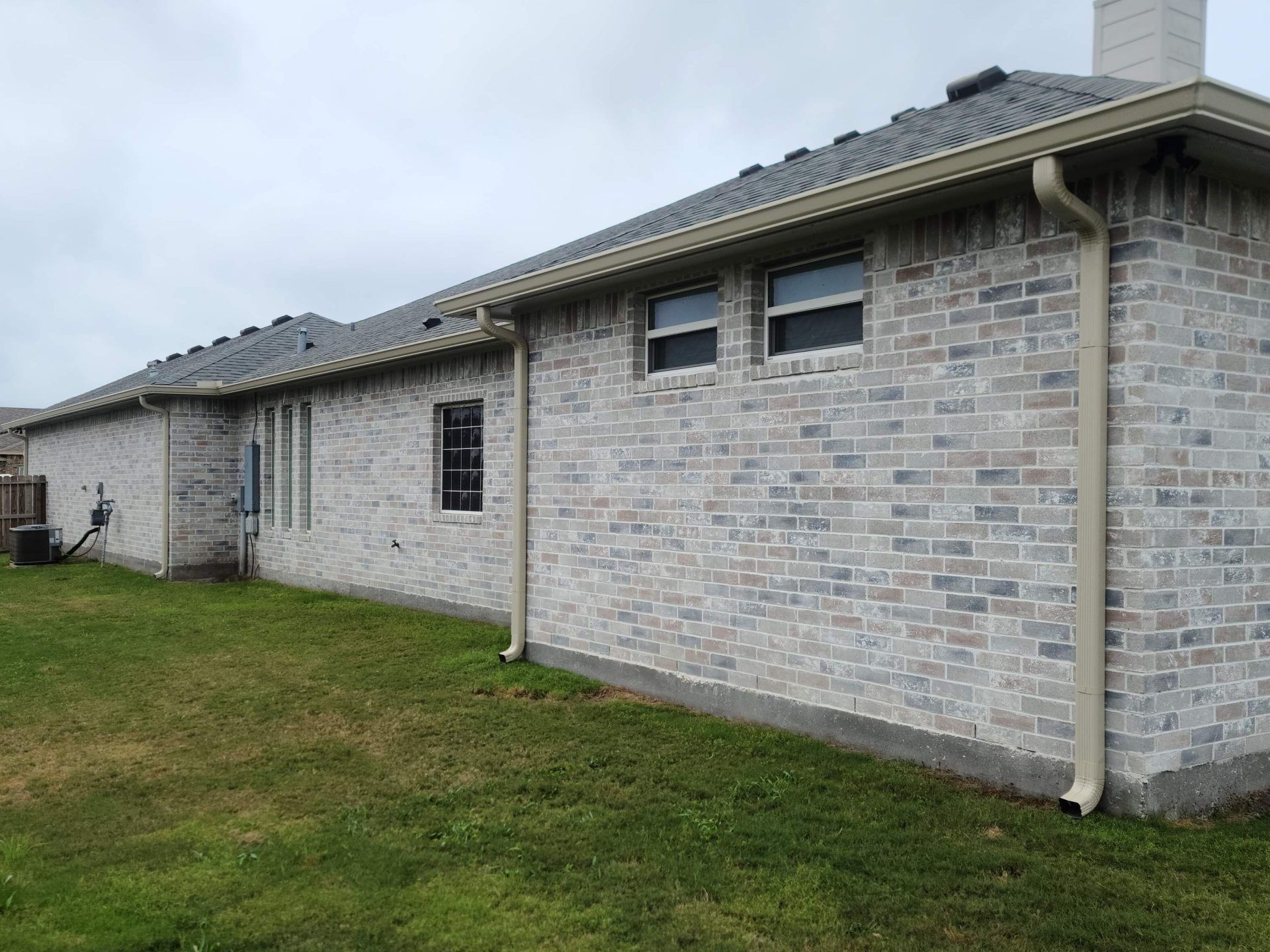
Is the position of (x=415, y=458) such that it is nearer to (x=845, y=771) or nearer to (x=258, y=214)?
(x=845, y=771)

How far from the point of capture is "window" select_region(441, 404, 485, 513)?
10898 millimetres

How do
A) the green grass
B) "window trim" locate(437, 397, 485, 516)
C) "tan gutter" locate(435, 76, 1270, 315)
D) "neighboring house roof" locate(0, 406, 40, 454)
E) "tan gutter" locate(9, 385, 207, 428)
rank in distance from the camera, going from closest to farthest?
the green grass → "tan gutter" locate(435, 76, 1270, 315) → "window trim" locate(437, 397, 485, 516) → "tan gutter" locate(9, 385, 207, 428) → "neighboring house roof" locate(0, 406, 40, 454)

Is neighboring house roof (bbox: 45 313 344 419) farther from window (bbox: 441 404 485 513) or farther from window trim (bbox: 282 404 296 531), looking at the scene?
window (bbox: 441 404 485 513)

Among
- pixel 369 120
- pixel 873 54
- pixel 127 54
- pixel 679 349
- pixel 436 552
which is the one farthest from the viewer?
pixel 369 120

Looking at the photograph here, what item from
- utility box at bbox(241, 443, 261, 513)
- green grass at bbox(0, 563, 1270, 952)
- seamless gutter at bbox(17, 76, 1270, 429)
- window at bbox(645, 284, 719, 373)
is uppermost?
seamless gutter at bbox(17, 76, 1270, 429)

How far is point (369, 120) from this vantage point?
20750 millimetres

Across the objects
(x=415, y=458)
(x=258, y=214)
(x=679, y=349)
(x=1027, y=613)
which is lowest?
(x=1027, y=613)

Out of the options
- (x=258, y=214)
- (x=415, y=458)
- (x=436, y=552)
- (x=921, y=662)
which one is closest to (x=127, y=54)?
(x=415, y=458)

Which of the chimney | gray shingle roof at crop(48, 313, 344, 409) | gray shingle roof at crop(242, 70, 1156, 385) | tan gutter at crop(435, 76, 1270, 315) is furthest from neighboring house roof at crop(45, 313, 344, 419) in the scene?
the chimney

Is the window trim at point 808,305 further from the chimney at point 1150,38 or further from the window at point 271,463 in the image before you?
the window at point 271,463

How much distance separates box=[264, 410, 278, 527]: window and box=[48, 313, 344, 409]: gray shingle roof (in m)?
1.28

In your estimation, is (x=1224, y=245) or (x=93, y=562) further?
(x=93, y=562)

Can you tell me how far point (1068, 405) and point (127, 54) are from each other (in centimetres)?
1637

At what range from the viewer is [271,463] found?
49.6 ft
